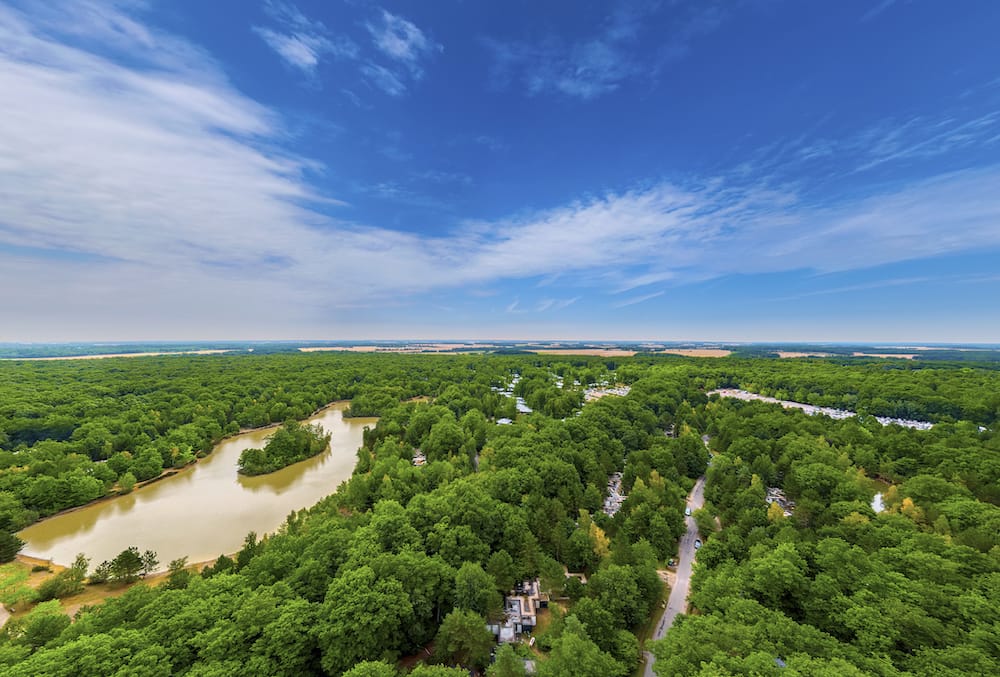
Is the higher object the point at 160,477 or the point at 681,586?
the point at 160,477

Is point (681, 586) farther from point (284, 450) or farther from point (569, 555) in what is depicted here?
point (284, 450)

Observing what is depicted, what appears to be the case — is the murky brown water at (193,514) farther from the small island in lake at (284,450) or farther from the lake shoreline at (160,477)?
the small island in lake at (284,450)

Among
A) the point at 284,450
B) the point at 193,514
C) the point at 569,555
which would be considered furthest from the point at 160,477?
the point at 569,555

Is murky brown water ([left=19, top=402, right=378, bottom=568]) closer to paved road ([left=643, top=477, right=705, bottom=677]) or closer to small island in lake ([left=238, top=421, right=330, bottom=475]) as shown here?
small island in lake ([left=238, top=421, right=330, bottom=475])

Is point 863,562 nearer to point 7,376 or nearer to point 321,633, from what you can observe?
point 321,633

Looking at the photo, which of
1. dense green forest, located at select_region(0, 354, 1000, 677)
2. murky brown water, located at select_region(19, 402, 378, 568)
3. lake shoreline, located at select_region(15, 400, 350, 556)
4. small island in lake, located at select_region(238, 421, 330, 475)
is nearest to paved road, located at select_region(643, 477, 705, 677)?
dense green forest, located at select_region(0, 354, 1000, 677)

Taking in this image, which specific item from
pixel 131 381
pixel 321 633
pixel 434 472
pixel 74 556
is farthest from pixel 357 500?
pixel 131 381
